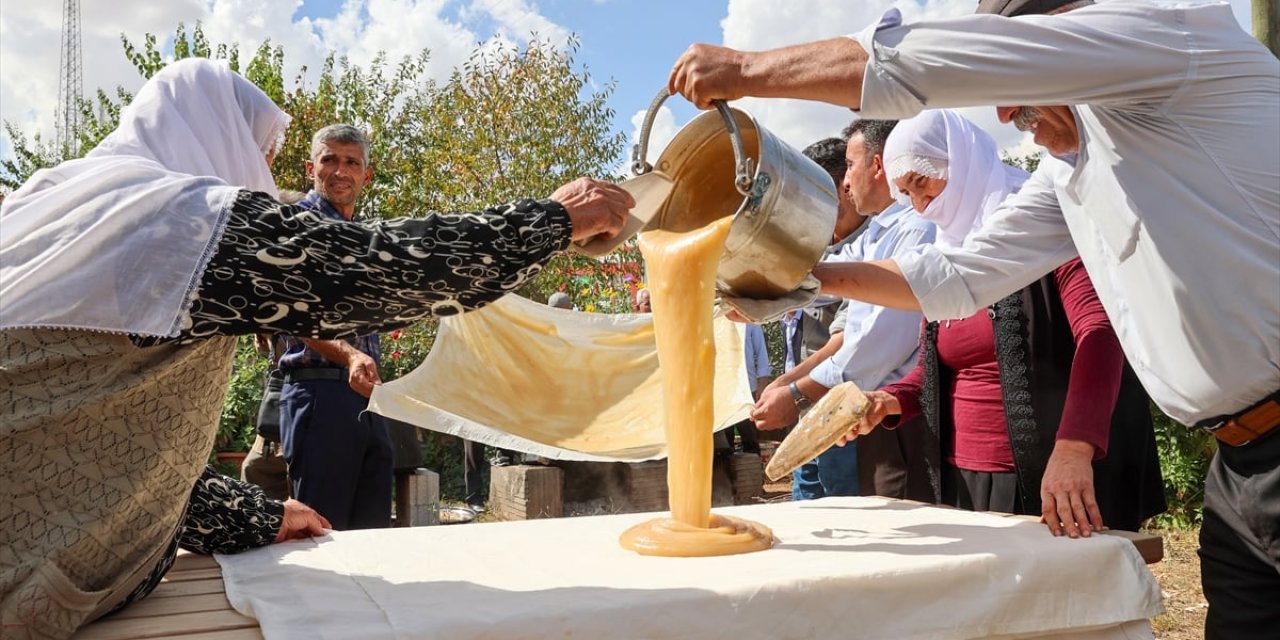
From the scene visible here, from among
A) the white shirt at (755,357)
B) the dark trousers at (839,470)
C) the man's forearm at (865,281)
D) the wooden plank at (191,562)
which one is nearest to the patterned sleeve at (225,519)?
the wooden plank at (191,562)

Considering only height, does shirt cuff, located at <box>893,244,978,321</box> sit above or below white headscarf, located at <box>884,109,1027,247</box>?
below

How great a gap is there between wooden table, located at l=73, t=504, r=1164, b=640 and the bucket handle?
3.41 ft

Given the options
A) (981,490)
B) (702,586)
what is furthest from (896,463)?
(702,586)

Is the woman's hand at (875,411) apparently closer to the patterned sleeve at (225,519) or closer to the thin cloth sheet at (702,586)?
the thin cloth sheet at (702,586)

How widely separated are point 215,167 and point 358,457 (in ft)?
6.33

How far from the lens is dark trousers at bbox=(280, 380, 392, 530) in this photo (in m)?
3.51

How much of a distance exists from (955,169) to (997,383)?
0.63 metres

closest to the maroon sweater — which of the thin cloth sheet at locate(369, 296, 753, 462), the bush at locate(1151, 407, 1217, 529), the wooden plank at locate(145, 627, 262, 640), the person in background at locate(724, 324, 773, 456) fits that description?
the wooden plank at locate(145, 627, 262, 640)

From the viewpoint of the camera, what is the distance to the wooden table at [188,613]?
1445mm

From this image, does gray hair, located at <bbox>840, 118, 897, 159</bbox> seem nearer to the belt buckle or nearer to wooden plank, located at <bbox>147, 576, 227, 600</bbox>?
the belt buckle

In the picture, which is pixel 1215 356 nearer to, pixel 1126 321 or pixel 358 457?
pixel 1126 321

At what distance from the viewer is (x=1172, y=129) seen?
1612 millimetres

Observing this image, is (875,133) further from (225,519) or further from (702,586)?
(225,519)

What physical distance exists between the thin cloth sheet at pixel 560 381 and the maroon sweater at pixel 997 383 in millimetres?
2480
